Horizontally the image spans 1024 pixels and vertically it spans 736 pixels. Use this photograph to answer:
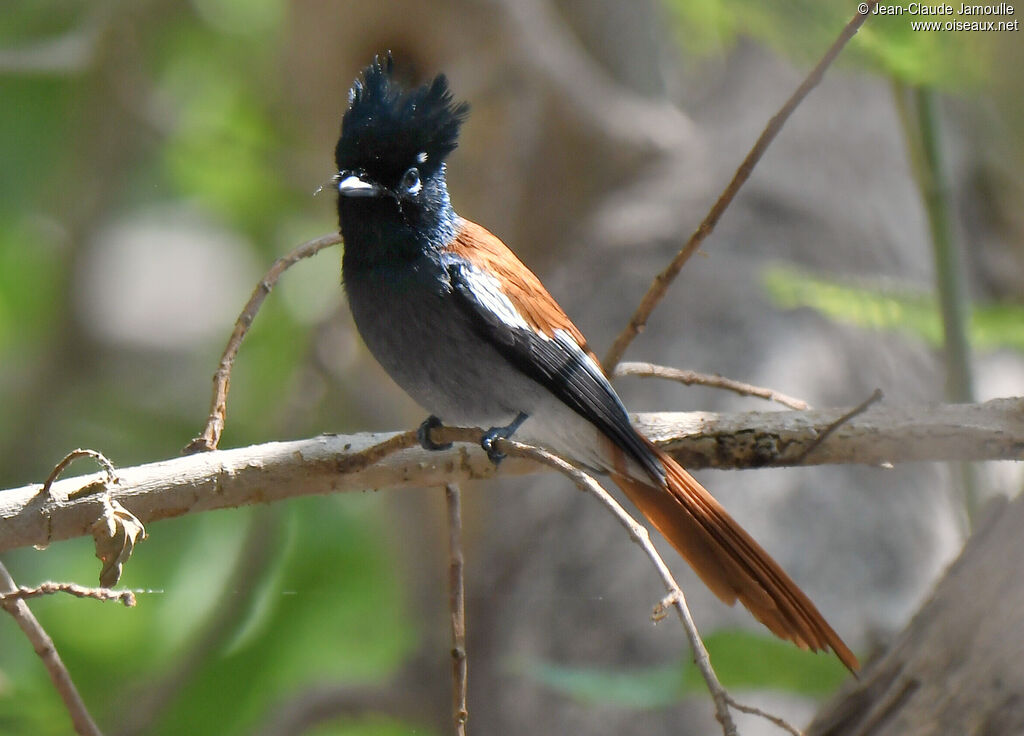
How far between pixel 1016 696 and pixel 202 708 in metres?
2.82

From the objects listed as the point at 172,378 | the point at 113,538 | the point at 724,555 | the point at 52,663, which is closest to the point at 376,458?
the point at 113,538

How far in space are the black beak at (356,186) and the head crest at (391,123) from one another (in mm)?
→ 39

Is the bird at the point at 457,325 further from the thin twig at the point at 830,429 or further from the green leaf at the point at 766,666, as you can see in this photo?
the thin twig at the point at 830,429

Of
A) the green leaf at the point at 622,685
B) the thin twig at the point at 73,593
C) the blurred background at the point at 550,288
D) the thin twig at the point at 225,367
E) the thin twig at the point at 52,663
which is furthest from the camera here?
the blurred background at the point at 550,288

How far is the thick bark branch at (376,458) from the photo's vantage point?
202cm

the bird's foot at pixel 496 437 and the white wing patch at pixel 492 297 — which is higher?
the white wing patch at pixel 492 297

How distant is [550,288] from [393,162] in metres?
2.27

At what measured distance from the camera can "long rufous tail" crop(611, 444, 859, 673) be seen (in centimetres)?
238

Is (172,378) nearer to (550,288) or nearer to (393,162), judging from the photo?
(550,288)

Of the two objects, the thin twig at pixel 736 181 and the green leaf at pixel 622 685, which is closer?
the thin twig at pixel 736 181

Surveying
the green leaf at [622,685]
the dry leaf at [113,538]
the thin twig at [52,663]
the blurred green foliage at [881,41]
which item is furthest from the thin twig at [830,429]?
the thin twig at [52,663]

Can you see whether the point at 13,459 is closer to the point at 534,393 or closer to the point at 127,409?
the point at 127,409

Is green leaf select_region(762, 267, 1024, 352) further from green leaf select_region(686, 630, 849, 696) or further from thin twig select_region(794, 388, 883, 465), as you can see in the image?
green leaf select_region(686, 630, 849, 696)

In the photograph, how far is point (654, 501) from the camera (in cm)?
260
